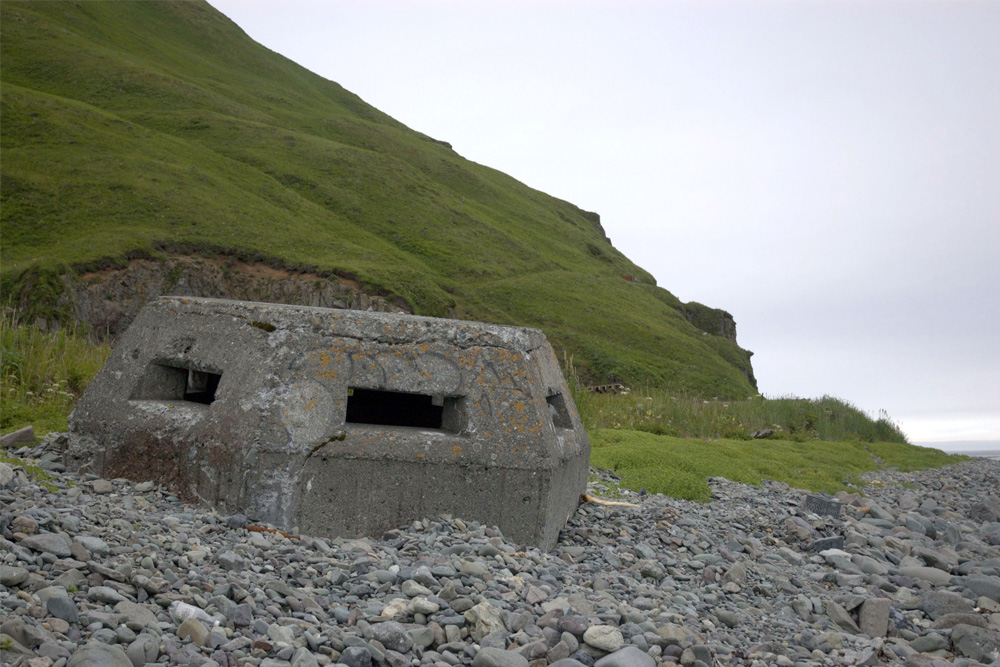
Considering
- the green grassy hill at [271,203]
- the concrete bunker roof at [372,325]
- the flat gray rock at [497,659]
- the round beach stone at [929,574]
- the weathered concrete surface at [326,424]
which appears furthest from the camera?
the green grassy hill at [271,203]

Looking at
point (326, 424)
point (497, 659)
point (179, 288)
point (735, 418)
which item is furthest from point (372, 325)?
point (179, 288)

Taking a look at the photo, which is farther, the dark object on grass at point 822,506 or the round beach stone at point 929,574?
the dark object on grass at point 822,506

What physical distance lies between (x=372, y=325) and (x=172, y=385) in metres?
1.97

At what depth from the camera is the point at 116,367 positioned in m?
6.25

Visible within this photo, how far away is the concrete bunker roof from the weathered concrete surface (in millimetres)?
11

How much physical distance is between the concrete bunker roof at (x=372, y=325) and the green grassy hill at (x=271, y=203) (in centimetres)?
2326

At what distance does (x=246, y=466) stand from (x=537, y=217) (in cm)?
6405

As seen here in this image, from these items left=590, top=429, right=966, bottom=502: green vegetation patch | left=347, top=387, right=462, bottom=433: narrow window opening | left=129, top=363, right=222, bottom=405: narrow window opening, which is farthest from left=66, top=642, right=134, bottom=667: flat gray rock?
left=590, top=429, right=966, bottom=502: green vegetation patch

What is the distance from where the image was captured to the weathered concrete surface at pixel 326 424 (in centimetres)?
537

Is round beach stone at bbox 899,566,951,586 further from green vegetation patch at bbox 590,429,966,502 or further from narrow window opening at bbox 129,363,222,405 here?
narrow window opening at bbox 129,363,222,405

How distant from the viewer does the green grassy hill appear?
3294 cm

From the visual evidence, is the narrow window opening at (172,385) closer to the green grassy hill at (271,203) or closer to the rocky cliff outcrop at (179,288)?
the rocky cliff outcrop at (179,288)

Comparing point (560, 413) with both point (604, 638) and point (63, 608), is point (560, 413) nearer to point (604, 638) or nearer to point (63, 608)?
point (604, 638)

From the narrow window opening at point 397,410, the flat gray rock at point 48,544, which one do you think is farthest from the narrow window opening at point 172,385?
the flat gray rock at point 48,544
